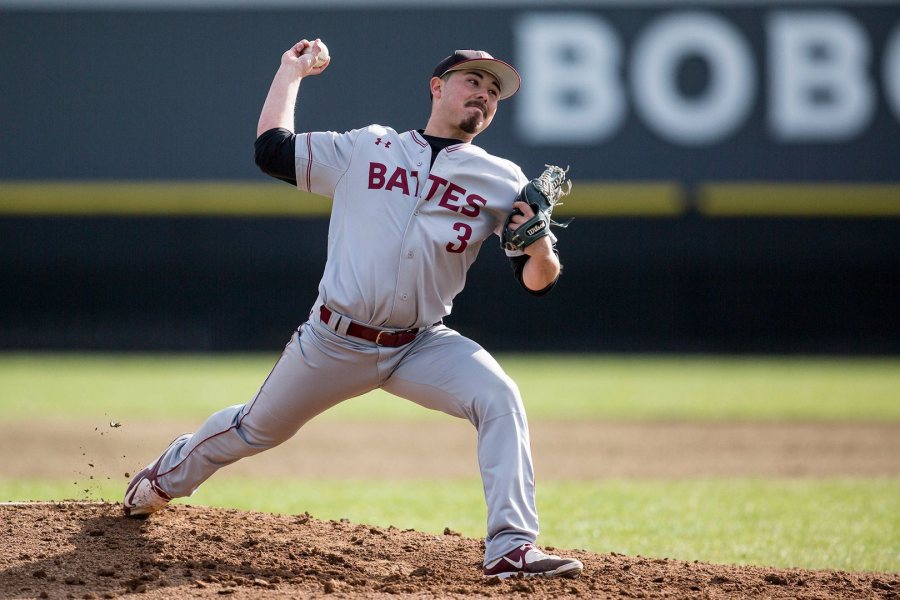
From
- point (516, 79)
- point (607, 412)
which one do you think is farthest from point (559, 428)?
point (516, 79)

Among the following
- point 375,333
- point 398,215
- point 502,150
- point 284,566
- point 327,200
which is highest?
point 502,150

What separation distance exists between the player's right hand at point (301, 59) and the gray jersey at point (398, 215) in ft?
0.86

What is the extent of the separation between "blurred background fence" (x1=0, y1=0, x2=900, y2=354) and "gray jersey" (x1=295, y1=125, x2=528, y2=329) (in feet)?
30.1

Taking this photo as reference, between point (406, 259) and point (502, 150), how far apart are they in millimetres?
9641

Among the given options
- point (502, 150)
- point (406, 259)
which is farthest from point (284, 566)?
point (502, 150)

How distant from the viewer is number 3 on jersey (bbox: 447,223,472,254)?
3.70 metres

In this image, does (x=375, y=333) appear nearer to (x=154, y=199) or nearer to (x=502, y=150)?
(x=502, y=150)

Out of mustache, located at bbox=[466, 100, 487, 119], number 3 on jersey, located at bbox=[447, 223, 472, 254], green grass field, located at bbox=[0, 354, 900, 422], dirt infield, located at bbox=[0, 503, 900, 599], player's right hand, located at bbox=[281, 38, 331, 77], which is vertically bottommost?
green grass field, located at bbox=[0, 354, 900, 422]

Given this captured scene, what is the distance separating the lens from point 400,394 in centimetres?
379

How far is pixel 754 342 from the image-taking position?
13883 millimetres

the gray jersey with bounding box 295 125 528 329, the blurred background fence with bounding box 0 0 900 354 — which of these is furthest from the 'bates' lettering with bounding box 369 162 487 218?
the blurred background fence with bounding box 0 0 900 354

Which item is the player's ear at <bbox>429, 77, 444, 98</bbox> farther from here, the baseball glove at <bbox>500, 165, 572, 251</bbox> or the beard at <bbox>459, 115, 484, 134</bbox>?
the baseball glove at <bbox>500, 165, 572, 251</bbox>

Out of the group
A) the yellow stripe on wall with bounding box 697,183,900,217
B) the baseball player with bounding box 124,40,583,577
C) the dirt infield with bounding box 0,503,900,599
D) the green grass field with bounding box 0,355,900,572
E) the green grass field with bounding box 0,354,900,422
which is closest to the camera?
the dirt infield with bounding box 0,503,900,599

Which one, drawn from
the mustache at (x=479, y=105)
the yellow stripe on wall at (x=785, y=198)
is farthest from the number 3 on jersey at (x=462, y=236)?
the yellow stripe on wall at (x=785, y=198)
